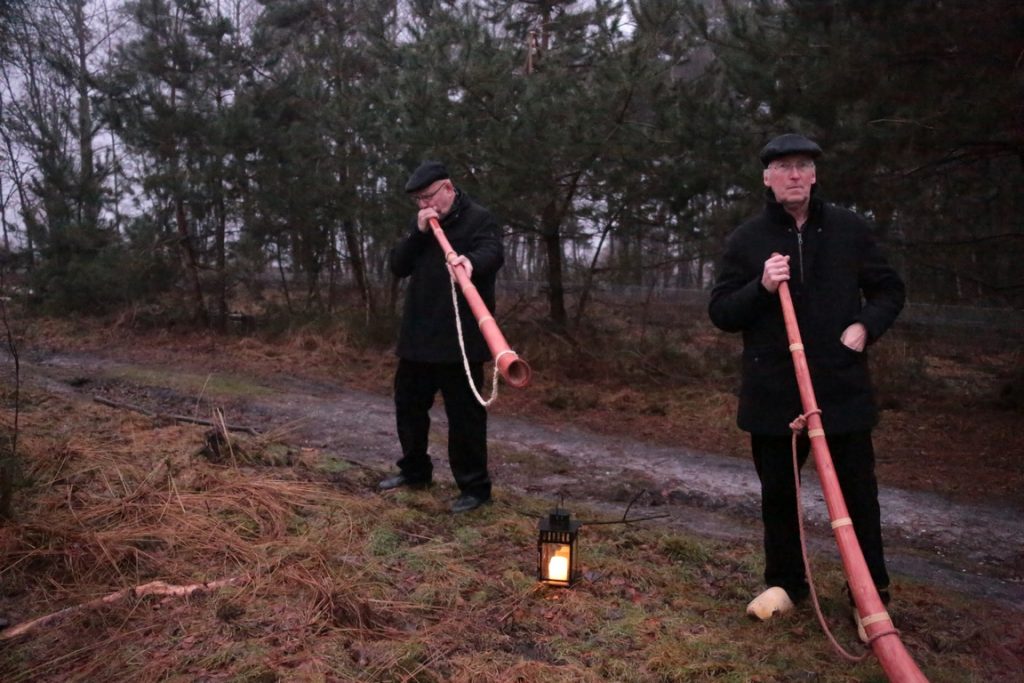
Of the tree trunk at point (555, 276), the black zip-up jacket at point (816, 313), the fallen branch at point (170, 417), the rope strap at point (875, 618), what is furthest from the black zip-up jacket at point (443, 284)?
the tree trunk at point (555, 276)

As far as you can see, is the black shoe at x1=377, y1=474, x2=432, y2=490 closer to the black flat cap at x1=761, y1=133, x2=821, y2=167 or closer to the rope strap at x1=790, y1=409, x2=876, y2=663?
the rope strap at x1=790, y1=409, x2=876, y2=663

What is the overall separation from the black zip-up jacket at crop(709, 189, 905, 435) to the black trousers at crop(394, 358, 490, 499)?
1.67 m

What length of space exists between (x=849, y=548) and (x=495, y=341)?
1471mm

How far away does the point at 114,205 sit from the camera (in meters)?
15.8

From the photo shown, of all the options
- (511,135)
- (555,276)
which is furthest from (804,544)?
(555,276)

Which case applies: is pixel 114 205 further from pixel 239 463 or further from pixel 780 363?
pixel 780 363

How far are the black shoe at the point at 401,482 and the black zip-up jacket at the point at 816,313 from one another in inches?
88.0

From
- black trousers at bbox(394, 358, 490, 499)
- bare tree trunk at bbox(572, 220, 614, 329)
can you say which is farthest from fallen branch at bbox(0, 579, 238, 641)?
bare tree trunk at bbox(572, 220, 614, 329)

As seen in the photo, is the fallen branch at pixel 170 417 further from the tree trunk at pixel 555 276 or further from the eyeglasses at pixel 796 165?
the tree trunk at pixel 555 276

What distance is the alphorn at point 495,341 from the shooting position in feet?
10.8

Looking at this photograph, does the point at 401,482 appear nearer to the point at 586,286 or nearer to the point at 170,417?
the point at 170,417

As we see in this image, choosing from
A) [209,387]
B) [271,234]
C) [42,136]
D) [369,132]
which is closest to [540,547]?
[209,387]

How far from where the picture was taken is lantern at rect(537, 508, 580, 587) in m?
3.67

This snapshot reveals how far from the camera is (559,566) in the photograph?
369 centimetres
